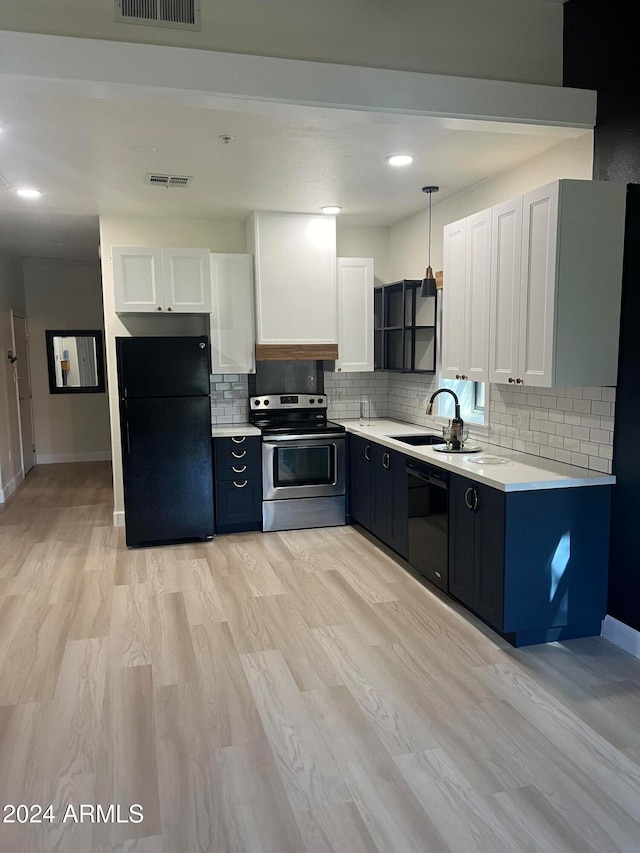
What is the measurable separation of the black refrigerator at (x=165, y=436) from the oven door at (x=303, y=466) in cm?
50

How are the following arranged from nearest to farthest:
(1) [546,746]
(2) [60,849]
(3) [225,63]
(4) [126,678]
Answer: (2) [60,849], (1) [546,746], (3) [225,63], (4) [126,678]

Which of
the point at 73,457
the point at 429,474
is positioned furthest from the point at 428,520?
the point at 73,457

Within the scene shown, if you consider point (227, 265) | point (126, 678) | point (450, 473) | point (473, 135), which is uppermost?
point (473, 135)

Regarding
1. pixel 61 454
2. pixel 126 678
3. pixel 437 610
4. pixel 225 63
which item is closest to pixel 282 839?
pixel 126 678

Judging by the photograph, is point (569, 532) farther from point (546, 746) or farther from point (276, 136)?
point (276, 136)

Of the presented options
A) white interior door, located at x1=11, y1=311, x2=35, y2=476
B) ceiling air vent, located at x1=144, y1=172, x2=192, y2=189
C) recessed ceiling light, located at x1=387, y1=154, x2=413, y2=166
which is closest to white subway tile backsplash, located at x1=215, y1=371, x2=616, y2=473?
recessed ceiling light, located at x1=387, y1=154, x2=413, y2=166

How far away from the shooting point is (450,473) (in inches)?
138

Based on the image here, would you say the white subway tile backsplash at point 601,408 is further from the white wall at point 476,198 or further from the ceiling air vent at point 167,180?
the ceiling air vent at point 167,180

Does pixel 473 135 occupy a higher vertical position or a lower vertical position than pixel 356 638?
higher

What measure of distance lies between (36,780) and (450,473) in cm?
241

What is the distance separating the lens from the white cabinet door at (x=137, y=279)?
479cm

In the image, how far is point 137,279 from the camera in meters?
4.85

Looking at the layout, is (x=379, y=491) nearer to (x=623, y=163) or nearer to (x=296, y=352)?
(x=296, y=352)

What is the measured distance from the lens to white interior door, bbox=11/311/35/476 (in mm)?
7457
